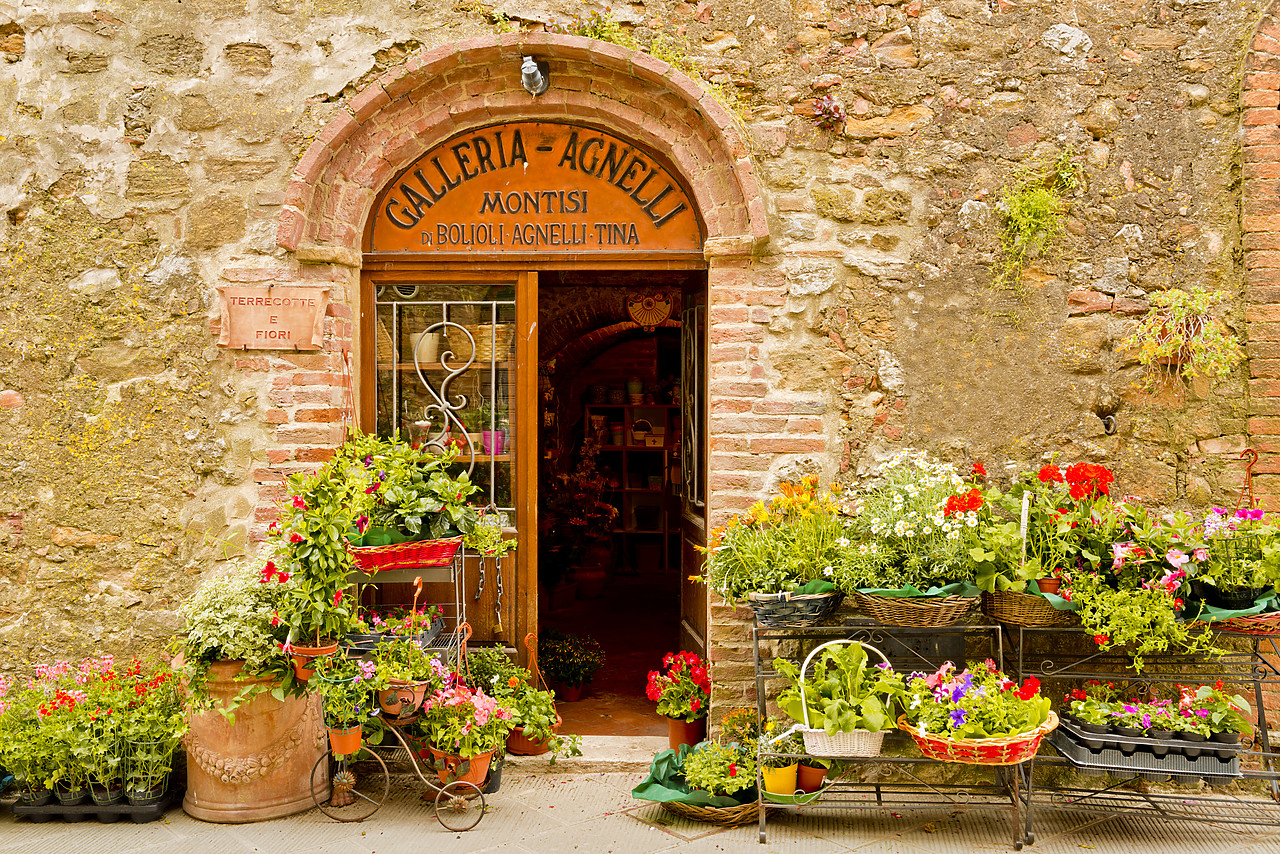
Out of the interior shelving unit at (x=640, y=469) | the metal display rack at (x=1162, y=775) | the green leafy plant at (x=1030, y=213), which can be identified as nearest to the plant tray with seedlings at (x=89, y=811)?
the metal display rack at (x=1162, y=775)

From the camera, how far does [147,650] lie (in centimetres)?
438

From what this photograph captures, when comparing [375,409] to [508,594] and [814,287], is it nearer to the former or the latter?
[508,594]

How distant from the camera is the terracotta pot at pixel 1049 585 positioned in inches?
146

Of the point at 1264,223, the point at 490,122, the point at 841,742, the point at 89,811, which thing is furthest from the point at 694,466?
the point at 89,811

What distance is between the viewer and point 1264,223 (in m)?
4.15

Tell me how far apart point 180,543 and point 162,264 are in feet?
4.40

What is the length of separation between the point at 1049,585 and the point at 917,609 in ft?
1.78

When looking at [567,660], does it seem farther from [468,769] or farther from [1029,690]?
[1029,690]

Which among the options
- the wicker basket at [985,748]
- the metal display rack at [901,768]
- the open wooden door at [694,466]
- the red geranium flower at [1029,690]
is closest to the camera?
the wicker basket at [985,748]

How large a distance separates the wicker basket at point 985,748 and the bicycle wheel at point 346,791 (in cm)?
219

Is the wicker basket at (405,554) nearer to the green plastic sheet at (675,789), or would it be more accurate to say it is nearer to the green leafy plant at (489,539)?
the green leafy plant at (489,539)

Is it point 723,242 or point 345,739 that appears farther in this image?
point 723,242

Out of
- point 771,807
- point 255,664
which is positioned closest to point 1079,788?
point 771,807

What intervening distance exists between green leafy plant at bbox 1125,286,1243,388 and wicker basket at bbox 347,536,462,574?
3.26 meters
